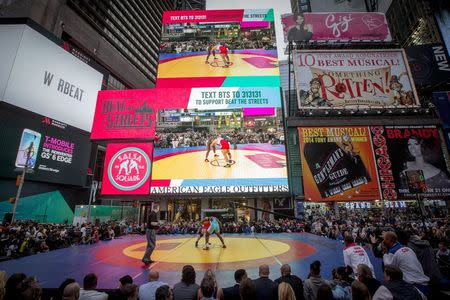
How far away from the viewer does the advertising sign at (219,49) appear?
77.2 ft

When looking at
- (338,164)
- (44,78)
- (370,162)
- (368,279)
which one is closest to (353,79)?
(370,162)

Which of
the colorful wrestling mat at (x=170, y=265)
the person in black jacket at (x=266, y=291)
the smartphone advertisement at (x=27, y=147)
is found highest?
the smartphone advertisement at (x=27, y=147)

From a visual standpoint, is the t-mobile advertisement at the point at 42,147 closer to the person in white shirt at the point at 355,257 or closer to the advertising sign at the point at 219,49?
the advertising sign at the point at 219,49

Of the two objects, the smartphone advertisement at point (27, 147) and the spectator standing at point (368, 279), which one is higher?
the smartphone advertisement at point (27, 147)

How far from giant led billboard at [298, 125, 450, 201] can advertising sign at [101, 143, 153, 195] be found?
14.0 metres

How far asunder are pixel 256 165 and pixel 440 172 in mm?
15748

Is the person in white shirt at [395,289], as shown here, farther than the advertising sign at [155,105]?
No

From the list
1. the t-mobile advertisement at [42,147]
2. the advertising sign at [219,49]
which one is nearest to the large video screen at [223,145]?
the advertising sign at [219,49]

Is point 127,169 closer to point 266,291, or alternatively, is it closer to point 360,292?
point 266,291

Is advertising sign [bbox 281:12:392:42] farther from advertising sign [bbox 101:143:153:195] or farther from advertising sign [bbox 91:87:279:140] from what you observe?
advertising sign [bbox 101:143:153:195]

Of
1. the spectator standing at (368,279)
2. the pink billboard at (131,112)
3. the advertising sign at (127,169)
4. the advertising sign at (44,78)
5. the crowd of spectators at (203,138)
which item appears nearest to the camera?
the spectator standing at (368,279)

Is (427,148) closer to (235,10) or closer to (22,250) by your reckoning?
(235,10)

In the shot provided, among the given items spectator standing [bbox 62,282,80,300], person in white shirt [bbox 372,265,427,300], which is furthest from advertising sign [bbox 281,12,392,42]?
spectator standing [bbox 62,282,80,300]

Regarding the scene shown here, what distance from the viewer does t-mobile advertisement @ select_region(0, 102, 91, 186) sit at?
21.5m
